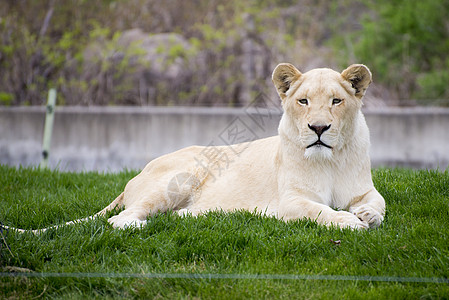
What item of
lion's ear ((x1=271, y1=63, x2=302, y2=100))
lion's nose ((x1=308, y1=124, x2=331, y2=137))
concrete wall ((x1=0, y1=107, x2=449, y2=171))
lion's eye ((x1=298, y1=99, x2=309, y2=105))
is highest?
lion's ear ((x1=271, y1=63, x2=302, y2=100))

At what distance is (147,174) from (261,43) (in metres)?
6.90

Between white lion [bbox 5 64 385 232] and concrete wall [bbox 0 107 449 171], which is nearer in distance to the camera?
white lion [bbox 5 64 385 232]

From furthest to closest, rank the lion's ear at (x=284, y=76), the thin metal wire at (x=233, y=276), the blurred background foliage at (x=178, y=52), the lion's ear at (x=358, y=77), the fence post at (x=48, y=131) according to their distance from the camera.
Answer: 1. the blurred background foliage at (x=178, y=52)
2. the fence post at (x=48, y=131)
3. the lion's ear at (x=284, y=76)
4. the lion's ear at (x=358, y=77)
5. the thin metal wire at (x=233, y=276)

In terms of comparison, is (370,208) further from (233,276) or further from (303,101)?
(233,276)

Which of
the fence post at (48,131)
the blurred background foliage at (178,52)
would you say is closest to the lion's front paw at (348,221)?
the fence post at (48,131)

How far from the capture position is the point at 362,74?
13.2 feet

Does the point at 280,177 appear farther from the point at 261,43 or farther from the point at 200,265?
the point at 261,43

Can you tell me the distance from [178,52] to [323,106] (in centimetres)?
699

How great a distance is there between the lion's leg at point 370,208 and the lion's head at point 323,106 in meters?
0.46

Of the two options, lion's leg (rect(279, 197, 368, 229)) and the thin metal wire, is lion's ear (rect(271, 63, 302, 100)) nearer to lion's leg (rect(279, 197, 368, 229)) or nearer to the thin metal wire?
lion's leg (rect(279, 197, 368, 229))

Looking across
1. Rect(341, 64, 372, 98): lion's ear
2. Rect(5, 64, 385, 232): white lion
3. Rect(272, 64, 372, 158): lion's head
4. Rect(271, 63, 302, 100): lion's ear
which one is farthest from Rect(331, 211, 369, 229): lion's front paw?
Rect(271, 63, 302, 100): lion's ear

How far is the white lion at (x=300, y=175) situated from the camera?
12.8 feet

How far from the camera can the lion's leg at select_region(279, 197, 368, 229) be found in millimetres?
3711

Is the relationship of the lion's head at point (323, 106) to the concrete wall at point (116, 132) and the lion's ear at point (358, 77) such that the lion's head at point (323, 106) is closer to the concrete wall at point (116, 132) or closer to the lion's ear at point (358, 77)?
the lion's ear at point (358, 77)
